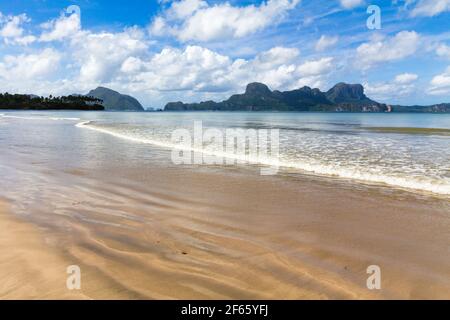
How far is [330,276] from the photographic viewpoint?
450 centimetres

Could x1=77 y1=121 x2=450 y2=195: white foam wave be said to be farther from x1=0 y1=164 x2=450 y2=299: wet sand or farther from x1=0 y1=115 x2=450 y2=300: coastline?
x1=0 y1=164 x2=450 y2=299: wet sand

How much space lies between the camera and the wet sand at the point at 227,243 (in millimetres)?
4133

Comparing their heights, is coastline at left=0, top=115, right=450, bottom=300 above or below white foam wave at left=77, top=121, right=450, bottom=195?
below

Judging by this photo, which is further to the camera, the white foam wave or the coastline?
the white foam wave

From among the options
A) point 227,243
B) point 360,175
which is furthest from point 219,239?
point 360,175

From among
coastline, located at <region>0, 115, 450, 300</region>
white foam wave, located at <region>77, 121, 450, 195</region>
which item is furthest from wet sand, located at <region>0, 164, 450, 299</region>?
white foam wave, located at <region>77, 121, 450, 195</region>

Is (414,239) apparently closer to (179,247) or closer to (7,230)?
(179,247)

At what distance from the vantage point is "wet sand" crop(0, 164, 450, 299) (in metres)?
4.13

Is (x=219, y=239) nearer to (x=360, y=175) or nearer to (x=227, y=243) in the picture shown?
(x=227, y=243)

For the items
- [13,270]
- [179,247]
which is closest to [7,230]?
[13,270]

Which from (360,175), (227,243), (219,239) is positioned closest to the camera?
(227,243)

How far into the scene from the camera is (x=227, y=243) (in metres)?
5.62

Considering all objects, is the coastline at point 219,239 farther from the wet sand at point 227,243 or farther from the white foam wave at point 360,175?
the white foam wave at point 360,175

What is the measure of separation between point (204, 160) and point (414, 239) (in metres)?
10.5
